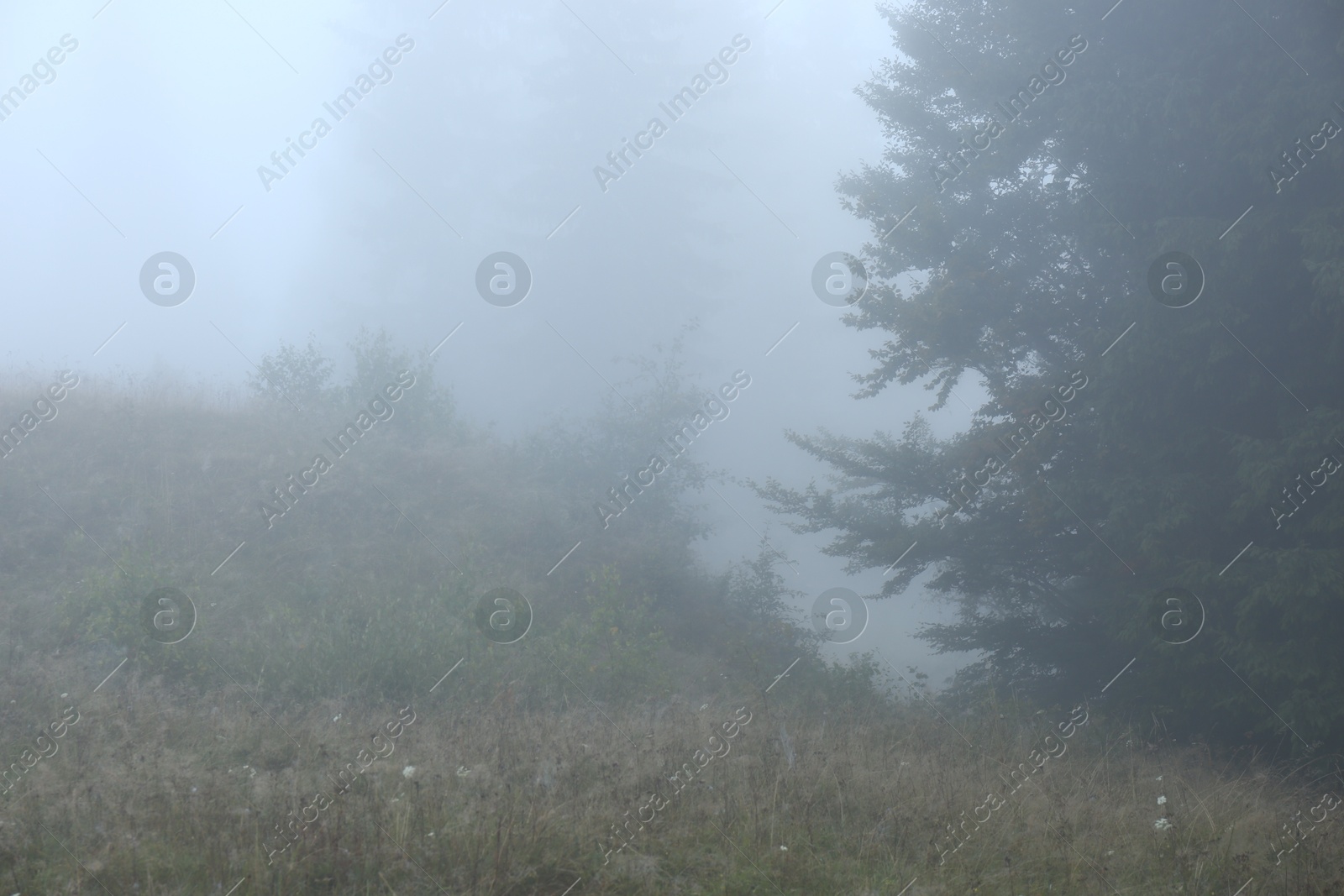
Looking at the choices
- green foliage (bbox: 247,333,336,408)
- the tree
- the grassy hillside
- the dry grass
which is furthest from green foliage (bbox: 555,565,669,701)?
green foliage (bbox: 247,333,336,408)

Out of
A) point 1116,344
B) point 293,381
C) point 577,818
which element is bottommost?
point 577,818

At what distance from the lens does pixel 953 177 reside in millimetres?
11664

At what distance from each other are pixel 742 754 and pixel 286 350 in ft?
51.2

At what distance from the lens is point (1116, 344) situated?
9398 millimetres

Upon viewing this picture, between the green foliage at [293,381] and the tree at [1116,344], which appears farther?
the green foliage at [293,381]

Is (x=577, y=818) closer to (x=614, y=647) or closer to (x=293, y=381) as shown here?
(x=614, y=647)

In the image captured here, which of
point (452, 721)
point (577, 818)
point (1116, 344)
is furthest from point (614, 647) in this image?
point (1116, 344)

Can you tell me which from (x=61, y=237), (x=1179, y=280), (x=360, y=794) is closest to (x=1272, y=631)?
(x=1179, y=280)

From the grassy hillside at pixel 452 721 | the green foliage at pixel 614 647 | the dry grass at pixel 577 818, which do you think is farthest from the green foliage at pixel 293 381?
the dry grass at pixel 577 818

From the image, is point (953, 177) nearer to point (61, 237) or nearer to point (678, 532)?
point (678, 532)

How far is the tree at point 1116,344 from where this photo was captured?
849 cm

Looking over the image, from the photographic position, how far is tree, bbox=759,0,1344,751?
849 centimetres

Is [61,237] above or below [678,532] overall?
above

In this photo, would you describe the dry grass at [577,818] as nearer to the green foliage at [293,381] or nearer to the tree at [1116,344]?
the tree at [1116,344]
